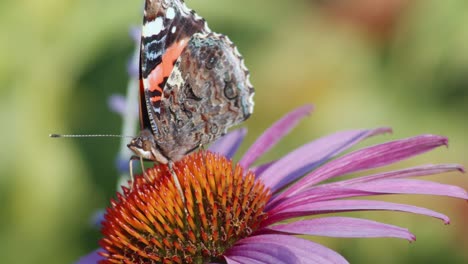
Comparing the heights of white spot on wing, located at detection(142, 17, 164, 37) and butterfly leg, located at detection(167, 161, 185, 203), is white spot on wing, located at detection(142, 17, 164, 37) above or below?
→ above

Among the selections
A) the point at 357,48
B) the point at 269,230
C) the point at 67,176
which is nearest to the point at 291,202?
the point at 269,230

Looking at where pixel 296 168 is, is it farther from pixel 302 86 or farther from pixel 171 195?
pixel 302 86

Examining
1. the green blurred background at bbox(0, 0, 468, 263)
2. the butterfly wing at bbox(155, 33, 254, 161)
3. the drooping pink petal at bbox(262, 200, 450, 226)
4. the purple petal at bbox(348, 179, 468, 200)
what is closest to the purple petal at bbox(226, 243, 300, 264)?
the drooping pink petal at bbox(262, 200, 450, 226)

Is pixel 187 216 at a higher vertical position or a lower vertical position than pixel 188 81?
lower

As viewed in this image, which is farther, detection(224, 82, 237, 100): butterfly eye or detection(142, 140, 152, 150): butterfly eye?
detection(224, 82, 237, 100): butterfly eye

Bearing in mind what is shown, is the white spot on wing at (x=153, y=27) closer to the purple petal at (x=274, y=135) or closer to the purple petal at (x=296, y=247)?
the purple petal at (x=274, y=135)

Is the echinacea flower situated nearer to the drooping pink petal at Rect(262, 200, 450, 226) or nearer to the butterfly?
the drooping pink petal at Rect(262, 200, 450, 226)

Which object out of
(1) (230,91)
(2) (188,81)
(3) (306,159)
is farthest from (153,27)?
(3) (306,159)

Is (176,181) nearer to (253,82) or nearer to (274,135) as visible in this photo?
(274,135)
